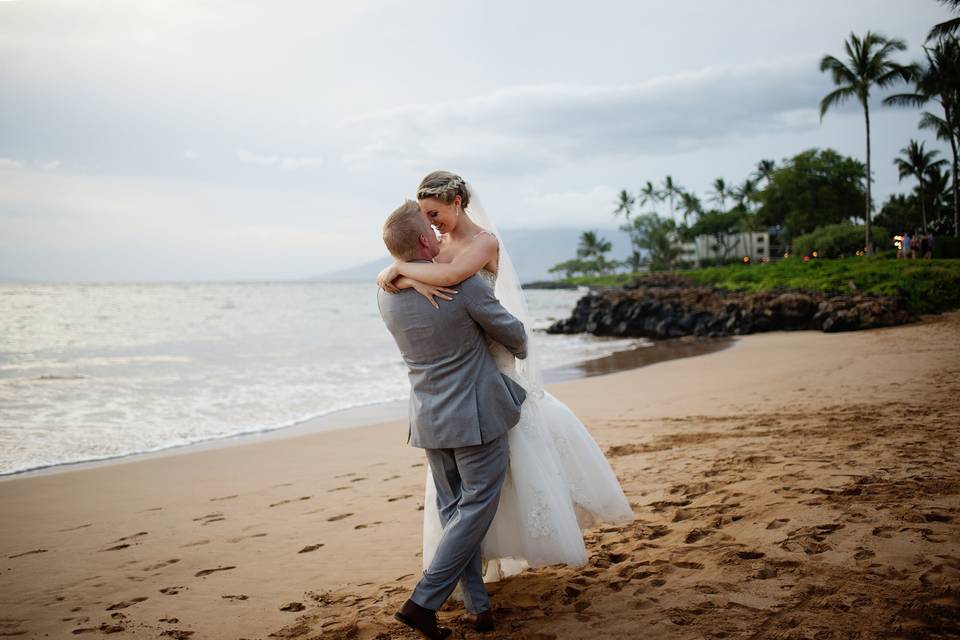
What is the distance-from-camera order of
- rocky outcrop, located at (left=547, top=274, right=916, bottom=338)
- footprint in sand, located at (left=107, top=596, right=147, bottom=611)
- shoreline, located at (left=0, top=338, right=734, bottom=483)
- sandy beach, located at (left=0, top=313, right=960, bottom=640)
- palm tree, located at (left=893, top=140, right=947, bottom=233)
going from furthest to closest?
palm tree, located at (left=893, top=140, right=947, bottom=233)
rocky outcrop, located at (left=547, top=274, right=916, bottom=338)
shoreline, located at (left=0, top=338, right=734, bottom=483)
footprint in sand, located at (left=107, top=596, right=147, bottom=611)
sandy beach, located at (left=0, top=313, right=960, bottom=640)

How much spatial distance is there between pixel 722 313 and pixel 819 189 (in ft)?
137

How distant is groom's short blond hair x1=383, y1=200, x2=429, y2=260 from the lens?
2941 mm

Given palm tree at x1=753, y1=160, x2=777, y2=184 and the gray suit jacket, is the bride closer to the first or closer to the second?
the gray suit jacket

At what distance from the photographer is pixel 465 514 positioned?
3049mm

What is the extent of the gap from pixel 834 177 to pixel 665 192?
1511 inches

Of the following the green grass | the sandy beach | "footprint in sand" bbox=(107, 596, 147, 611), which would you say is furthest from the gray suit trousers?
the green grass

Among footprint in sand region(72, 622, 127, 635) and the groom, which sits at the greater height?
the groom

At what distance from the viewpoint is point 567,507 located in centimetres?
322

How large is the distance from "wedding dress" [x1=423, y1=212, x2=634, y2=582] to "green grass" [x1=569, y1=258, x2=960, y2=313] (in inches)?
855

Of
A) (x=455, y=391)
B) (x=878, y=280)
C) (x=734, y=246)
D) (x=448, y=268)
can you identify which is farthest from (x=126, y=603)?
(x=734, y=246)

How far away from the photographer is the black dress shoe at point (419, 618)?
2.97m

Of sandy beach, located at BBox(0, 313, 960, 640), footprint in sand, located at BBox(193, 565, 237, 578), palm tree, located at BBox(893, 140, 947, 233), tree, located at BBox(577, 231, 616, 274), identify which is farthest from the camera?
tree, located at BBox(577, 231, 616, 274)

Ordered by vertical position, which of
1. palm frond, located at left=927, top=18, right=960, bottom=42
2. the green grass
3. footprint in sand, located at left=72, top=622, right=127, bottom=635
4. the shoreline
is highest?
palm frond, located at left=927, top=18, right=960, bottom=42

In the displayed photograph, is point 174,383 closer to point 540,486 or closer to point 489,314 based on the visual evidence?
point 540,486
